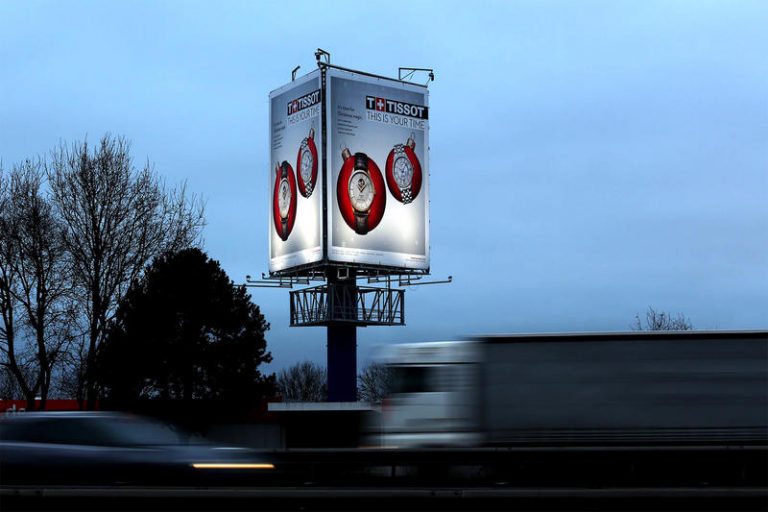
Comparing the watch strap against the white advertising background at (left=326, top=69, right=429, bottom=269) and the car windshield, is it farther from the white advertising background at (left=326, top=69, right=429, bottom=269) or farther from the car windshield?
the car windshield

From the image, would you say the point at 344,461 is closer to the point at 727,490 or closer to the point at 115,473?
the point at 115,473

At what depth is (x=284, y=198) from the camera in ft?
239

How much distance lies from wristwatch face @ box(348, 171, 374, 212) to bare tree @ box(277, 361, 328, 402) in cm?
6889

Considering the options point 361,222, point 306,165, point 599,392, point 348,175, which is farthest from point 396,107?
point 599,392

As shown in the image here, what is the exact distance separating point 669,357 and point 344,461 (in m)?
7.86

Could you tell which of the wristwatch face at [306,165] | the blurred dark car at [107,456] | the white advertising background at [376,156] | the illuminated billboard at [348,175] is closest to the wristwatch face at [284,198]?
the illuminated billboard at [348,175]

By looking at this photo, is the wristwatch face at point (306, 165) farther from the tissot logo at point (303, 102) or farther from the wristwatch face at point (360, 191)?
the tissot logo at point (303, 102)

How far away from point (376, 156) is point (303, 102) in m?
5.90

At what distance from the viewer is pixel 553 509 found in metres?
14.8

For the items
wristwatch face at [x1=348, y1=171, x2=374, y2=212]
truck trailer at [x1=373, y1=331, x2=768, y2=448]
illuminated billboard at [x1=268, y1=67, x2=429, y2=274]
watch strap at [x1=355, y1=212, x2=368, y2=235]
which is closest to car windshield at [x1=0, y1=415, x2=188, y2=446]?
truck trailer at [x1=373, y1=331, x2=768, y2=448]

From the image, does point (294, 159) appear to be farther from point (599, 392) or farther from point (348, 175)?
point (599, 392)

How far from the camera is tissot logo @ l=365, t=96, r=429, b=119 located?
2859 inches

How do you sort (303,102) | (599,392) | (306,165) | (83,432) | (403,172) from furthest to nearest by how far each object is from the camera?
1. (403,172)
2. (303,102)
3. (306,165)
4. (599,392)
5. (83,432)

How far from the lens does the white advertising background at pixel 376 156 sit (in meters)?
69.8
